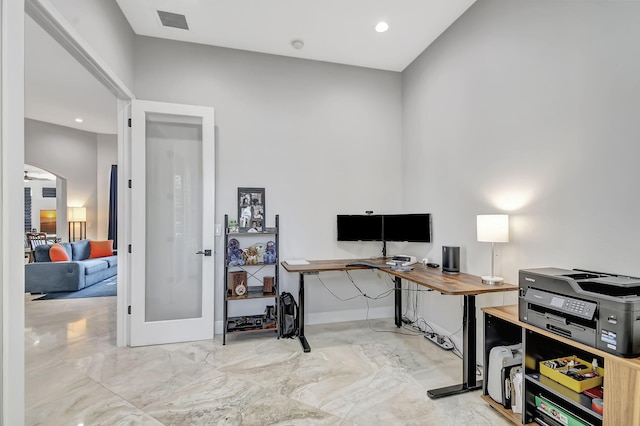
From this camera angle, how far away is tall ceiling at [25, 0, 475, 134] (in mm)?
2715

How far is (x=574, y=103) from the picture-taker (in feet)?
6.33

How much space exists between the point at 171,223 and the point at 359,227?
2051mm

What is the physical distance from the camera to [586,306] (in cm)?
A: 149

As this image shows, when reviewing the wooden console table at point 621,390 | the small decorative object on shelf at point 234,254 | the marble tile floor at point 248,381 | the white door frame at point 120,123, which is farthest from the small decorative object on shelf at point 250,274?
the wooden console table at point 621,390

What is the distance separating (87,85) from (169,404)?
4541 mm

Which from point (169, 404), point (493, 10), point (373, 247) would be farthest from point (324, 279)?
point (493, 10)

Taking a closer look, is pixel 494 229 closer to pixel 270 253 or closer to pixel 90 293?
pixel 270 253

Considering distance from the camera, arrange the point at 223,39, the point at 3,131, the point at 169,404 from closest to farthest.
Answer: the point at 3,131 → the point at 169,404 → the point at 223,39

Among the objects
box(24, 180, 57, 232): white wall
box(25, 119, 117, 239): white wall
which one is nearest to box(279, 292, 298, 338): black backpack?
box(25, 119, 117, 239): white wall

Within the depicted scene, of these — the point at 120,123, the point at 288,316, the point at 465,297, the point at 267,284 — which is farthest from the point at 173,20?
the point at 465,297

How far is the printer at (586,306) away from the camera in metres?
1.35

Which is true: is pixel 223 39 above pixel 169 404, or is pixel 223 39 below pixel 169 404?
above

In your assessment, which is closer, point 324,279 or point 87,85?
point 324,279

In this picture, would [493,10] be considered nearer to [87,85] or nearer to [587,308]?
[587,308]
